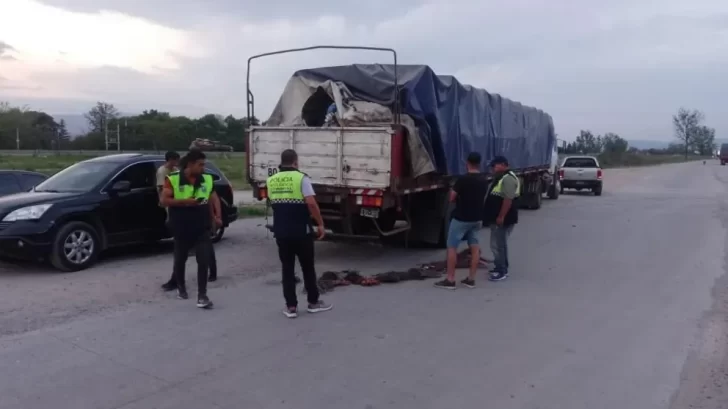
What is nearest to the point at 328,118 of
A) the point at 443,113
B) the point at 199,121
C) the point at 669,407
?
the point at 443,113

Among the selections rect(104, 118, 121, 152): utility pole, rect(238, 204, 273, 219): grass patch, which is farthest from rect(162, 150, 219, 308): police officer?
rect(104, 118, 121, 152): utility pole

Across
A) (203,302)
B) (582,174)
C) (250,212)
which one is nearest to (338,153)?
(203,302)

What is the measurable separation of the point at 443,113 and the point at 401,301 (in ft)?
14.4

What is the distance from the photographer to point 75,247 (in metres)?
9.06

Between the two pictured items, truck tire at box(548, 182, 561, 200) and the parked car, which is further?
truck tire at box(548, 182, 561, 200)

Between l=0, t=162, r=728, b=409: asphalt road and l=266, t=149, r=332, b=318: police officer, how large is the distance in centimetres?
47

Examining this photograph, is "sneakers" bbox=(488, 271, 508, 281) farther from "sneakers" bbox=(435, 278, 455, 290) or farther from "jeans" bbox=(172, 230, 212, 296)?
Answer: "jeans" bbox=(172, 230, 212, 296)

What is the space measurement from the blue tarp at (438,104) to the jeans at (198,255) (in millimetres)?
4045

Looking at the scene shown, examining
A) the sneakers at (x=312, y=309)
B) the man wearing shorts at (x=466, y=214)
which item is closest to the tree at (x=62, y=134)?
the man wearing shorts at (x=466, y=214)

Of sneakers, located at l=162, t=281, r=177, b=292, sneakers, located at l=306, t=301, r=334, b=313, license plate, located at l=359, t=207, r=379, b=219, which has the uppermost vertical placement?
license plate, located at l=359, t=207, r=379, b=219

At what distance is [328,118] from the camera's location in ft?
34.0

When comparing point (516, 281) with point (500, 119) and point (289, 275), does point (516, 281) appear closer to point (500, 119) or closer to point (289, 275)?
point (289, 275)

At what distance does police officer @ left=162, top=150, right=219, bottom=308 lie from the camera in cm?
718

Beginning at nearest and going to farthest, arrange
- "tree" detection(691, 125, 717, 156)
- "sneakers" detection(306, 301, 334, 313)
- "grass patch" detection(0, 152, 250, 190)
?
"sneakers" detection(306, 301, 334, 313) → "grass patch" detection(0, 152, 250, 190) → "tree" detection(691, 125, 717, 156)
